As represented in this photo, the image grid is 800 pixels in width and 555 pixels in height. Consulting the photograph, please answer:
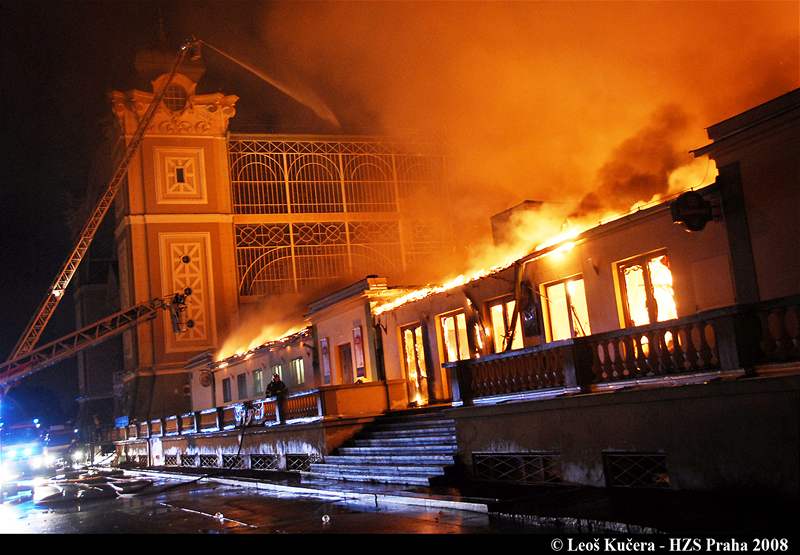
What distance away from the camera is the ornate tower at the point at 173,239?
40500mm

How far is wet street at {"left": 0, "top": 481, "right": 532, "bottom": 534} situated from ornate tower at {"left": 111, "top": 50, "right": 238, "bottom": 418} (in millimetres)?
20938

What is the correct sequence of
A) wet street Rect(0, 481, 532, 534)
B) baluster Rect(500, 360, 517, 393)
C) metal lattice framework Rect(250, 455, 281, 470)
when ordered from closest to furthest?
1. wet street Rect(0, 481, 532, 534)
2. baluster Rect(500, 360, 517, 393)
3. metal lattice framework Rect(250, 455, 281, 470)

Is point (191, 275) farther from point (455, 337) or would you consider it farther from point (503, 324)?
point (503, 324)

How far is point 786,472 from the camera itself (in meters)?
8.90

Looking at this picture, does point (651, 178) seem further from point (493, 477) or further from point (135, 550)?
point (135, 550)

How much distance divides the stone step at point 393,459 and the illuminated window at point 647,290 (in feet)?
14.2

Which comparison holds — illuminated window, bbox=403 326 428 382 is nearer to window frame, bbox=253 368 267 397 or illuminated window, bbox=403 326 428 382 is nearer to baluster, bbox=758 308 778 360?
window frame, bbox=253 368 267 397

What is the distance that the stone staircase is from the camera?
15.1 metres

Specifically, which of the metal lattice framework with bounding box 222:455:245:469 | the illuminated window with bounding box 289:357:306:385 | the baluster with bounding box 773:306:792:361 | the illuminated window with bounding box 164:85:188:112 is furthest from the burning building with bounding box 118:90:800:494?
the illuminated window with bounding box 164:85:188:112

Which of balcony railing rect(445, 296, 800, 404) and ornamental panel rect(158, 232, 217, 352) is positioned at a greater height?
ornamental panel rect(158, 232, 217, 352)

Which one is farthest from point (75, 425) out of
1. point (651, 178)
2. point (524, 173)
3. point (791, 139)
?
point (791, 139)

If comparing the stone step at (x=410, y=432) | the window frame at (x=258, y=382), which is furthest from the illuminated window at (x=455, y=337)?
the window frame at (x=258, y=382)

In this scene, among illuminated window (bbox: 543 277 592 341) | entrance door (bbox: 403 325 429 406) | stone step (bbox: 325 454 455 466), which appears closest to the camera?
stone step (bbox: 325 454 455 466)

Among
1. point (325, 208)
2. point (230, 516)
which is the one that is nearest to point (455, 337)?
point (230, 516)
